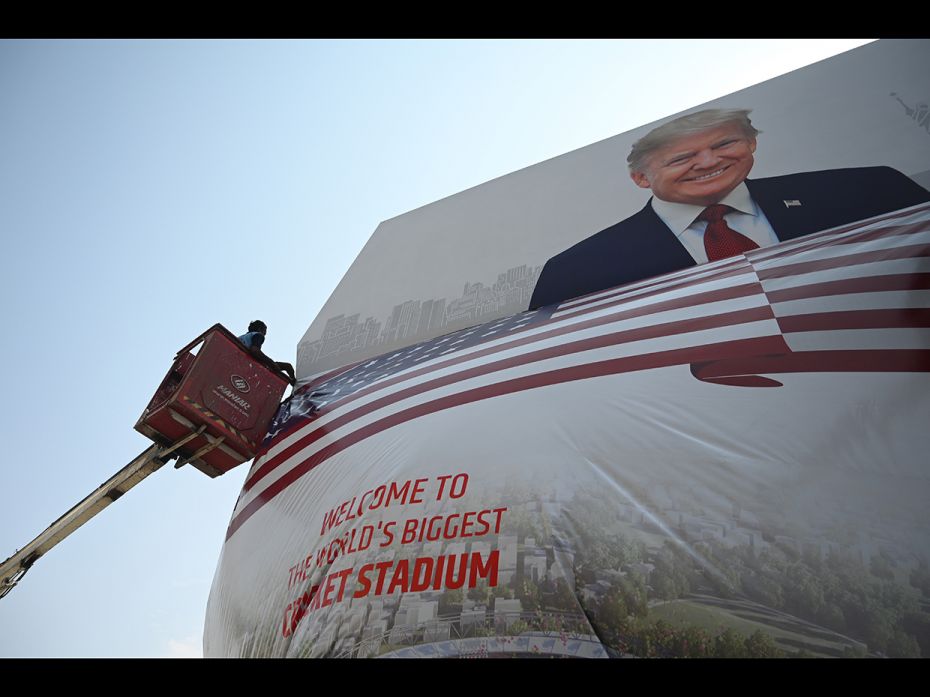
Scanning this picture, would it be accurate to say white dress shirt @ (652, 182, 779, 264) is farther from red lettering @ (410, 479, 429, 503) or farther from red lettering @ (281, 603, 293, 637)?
red lettering @ (281, 603, 293, 637)

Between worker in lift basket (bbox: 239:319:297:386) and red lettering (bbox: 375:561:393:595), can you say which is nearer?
red lettering (bbox: 375:561:393:595)

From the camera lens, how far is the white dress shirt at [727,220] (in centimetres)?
677

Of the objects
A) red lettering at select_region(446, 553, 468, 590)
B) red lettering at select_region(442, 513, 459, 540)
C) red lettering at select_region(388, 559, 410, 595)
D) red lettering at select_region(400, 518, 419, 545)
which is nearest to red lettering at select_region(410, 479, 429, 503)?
red lettering at select_region(400, 518, 419, 545)

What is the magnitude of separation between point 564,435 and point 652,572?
49.1 inches

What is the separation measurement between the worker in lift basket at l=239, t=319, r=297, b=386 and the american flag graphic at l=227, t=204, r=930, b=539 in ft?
2.19

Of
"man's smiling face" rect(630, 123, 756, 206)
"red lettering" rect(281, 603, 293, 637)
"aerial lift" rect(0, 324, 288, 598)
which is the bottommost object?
"red lettering" rect(281, 603, 293, 637)

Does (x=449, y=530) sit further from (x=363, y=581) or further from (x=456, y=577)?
(x=363, y=581)

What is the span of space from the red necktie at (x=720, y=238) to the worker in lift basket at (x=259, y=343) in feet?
15.4

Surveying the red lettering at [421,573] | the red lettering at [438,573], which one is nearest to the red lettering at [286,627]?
the red lettering at [421,573]

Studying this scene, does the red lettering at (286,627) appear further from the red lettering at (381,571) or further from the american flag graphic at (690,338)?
the american flag graphic at (690,338)

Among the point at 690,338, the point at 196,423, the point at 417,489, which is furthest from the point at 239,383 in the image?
the point at 690,338

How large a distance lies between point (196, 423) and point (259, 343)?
148 centimetres

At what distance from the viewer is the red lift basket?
7.08 m

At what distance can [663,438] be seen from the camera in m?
4.83
